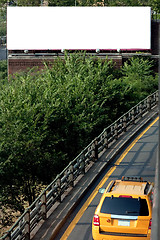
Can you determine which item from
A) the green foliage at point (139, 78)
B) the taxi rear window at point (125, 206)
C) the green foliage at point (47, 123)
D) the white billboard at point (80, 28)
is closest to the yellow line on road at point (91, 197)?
the taxi rear window at point (125, 206)

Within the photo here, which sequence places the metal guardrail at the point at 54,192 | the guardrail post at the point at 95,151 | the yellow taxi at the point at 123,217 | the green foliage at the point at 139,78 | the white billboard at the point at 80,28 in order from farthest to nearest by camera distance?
the white billboard at the point at 80,28, the green foliage at the point at 139,78, the guardrail post at the point at 95,151, the metal guardrail at the point at 54,192, the yellow taxi at the point at 123,217

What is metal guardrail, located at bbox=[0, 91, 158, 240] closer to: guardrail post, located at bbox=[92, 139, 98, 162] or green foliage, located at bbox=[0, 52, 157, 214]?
guardrail post, located at bbox=[92, 139, 98, 162]

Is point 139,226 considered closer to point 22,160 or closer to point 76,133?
Answer: point 22,160

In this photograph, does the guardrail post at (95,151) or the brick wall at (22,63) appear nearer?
the guardrail post at (95,151)


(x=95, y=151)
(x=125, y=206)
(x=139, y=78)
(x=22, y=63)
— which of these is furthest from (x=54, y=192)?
(x=22, y=63)

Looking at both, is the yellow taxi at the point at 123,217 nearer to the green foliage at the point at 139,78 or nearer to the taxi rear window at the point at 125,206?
the taxi rear window at the point at 125,206

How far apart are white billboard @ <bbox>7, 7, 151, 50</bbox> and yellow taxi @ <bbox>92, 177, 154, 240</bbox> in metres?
52.6

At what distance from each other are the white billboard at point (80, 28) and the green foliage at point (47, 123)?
831 inches

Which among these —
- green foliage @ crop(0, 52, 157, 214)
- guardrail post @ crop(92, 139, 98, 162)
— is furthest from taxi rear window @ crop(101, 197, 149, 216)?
green foliage @ crop(0, 52, 157, 214)

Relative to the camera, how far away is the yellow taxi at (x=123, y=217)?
42.4ft

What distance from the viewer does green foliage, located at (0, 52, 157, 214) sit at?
27.6 metres

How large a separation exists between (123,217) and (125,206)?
0.27 metres

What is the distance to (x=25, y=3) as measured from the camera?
119 meters

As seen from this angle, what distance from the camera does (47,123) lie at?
32.0 metres
